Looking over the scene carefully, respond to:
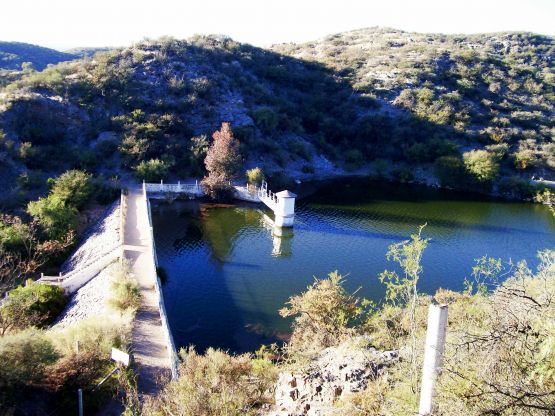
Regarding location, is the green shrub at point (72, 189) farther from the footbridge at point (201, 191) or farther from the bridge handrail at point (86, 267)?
the bridge handrail at point (86, 267)

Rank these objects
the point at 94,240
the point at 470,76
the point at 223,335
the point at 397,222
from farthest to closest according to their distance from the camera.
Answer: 1. the point at 470,76
2. the point at 397,222
3. the point at 94,240
4. the point at 223,335

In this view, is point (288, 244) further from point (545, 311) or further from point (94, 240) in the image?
point (545, 311)

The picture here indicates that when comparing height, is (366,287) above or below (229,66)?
below

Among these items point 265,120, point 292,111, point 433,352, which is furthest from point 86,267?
point 292,111

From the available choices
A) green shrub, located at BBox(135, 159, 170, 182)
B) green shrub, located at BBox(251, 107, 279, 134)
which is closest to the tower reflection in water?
green shrub, located at BBox(135, 159, 170, 182)

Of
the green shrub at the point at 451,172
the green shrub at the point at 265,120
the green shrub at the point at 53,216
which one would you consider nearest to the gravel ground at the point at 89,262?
the green shrub at the point at 53,216

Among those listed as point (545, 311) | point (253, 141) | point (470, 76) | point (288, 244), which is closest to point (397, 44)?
point (470, 76)

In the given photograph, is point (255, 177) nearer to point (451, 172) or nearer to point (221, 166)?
point (221, 166)
